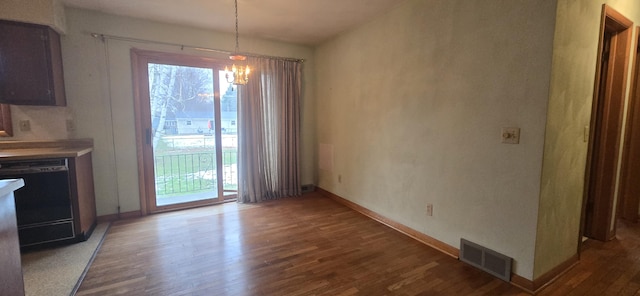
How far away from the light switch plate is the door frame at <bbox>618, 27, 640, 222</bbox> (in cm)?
182

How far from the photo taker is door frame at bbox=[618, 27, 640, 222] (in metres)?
2.90

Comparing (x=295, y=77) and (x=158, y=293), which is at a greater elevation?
(x=295, y=77)

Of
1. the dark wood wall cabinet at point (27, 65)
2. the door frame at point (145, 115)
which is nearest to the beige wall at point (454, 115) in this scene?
the door frame at point (145, 115)

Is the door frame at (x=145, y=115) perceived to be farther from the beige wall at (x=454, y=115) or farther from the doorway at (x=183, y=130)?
the beige wall at (x=454, y=115)

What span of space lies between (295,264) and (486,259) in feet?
5.31

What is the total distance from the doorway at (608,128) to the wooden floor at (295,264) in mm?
296

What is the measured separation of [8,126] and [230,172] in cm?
248

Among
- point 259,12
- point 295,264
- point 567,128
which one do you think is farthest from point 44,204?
point 567,128

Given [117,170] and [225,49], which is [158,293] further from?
[225,49]

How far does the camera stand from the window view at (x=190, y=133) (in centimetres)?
371

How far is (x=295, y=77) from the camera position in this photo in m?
4.46

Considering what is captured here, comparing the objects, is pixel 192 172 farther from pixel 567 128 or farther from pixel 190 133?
pixel 567 128

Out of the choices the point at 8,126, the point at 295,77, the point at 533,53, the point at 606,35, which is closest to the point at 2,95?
the point at 8,126

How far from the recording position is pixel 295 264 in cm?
240
